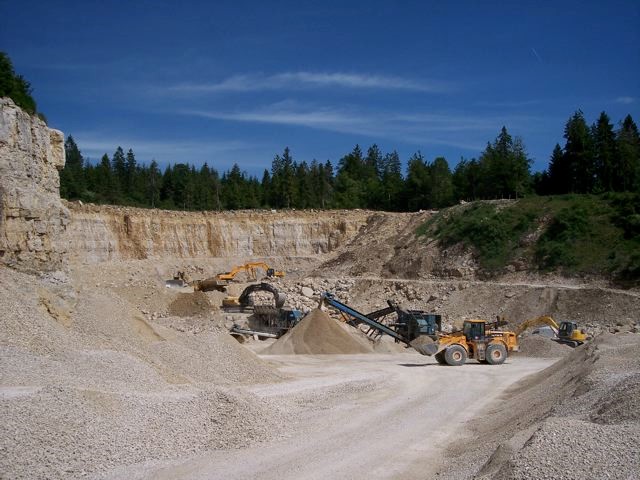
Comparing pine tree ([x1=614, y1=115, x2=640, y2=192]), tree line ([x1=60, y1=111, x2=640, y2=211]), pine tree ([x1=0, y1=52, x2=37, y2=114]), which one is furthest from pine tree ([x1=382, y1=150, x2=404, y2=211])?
pine tree ([x1=0, y1=52, x2=37, y2=114])

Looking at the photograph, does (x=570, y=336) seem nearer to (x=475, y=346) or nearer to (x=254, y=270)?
(x=475, y=346)

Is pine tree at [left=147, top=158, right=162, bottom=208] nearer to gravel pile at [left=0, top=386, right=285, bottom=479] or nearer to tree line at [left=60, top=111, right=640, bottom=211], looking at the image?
tree line at [left=60, top=111, right=640, bottom=211]

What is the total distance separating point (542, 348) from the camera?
26109 millimetres

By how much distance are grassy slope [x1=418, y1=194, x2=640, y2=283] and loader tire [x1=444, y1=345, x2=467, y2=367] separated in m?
17.0

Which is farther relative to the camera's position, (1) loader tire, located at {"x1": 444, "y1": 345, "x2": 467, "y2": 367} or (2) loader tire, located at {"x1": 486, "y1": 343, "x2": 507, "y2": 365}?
(2) loader tire, located at {"x1": 486, "y1": 343, "x2": 507, "y2": 365}

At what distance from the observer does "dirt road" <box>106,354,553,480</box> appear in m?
9.95

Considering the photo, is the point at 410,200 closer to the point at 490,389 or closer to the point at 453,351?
the point at 453,351

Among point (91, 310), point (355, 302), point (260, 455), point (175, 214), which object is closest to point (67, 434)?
point (260, 455)

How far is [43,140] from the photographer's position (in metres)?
19.3

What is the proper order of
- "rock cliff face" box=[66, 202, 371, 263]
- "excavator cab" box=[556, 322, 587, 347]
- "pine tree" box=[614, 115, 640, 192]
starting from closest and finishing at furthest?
"excavator cab" box=[556, 322, 587, 347] < "rock cliff face" box=[66, 202, 371, 263] < "pine tree" box=[614, 115, 640, 192]

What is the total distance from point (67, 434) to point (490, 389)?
12211 millimetres

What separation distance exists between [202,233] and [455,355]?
36.6 m

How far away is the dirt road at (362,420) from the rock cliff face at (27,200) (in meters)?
7.34

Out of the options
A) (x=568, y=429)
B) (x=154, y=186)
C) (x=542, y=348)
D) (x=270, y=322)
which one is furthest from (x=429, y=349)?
(x=154, y=186)
